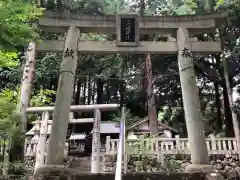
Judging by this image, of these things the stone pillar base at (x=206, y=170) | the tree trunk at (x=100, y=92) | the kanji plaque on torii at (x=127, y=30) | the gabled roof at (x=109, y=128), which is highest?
the tree trunk at (x=100, y=92)

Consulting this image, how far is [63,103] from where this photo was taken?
6.15 meters

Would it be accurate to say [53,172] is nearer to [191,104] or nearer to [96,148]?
[191,104]

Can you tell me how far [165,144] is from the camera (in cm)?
1177

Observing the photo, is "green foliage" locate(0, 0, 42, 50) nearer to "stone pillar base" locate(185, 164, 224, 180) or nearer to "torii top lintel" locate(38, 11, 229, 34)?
"torii top lintel" locate(38, 11, 229, 34)

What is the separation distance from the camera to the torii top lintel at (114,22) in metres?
7.05

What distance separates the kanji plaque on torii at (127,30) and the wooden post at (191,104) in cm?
113

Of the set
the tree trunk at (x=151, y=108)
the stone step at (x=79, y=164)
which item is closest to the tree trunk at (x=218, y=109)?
the tree trunk at (x=151, y=108)

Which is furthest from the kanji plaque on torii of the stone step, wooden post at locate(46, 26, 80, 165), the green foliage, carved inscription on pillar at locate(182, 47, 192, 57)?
the stone step

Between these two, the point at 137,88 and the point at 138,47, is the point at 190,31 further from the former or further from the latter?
the point at 137,88

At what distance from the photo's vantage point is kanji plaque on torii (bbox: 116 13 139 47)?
7.05 metres

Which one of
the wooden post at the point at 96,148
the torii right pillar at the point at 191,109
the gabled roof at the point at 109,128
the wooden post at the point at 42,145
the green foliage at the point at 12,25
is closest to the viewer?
the green foliage at the point at 12,25

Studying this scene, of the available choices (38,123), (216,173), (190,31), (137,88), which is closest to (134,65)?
(137,88)

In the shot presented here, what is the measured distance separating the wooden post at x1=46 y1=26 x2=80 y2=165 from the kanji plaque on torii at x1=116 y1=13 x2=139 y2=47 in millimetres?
1073

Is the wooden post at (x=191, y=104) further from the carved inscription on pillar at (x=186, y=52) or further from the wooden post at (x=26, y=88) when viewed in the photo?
the wooden post at (x=26, y=88)
